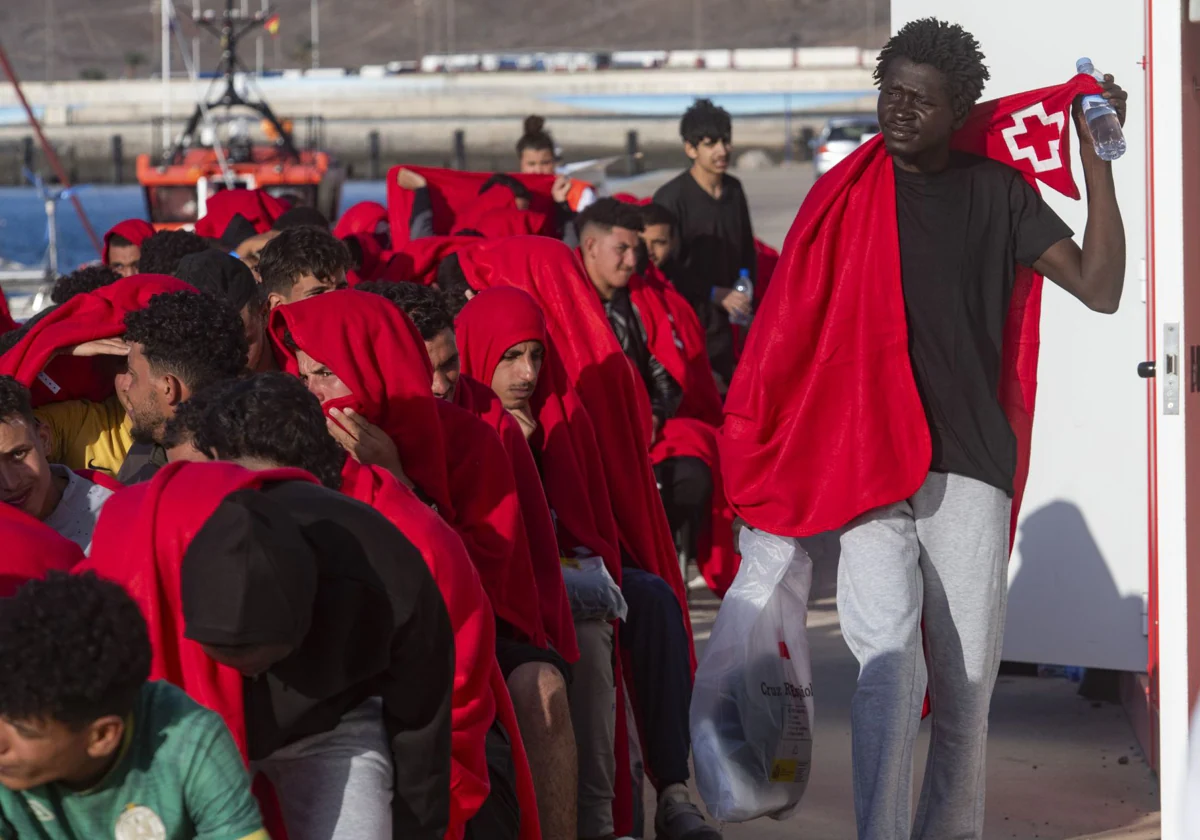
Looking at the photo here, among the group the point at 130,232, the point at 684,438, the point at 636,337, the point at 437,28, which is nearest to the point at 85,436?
the point at 636,337

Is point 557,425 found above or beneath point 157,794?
above

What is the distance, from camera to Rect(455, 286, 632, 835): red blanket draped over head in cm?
485

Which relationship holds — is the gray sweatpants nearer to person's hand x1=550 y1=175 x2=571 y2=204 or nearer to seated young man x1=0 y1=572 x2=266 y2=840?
seated young man x1=0 y1=572 x2=266 y2=840

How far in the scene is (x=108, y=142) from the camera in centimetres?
8194

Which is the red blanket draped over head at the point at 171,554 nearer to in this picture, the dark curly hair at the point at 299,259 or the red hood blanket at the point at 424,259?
the dark curly hair at the point at 299,259

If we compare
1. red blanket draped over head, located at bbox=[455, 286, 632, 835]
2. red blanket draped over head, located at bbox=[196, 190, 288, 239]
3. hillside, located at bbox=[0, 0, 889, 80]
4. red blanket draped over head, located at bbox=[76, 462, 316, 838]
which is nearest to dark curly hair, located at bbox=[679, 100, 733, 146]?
red blanket draped over head, located at bbox=[196, 190, 288, 239]

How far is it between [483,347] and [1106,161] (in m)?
1.65

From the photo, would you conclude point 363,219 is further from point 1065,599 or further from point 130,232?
point 1065,599

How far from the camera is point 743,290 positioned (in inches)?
333

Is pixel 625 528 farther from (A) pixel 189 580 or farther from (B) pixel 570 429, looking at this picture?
(A) pixel 189 580

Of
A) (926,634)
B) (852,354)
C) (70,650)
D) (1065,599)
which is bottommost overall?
(1065,599)

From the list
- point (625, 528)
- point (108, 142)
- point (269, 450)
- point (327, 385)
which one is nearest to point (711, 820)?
point (625, 528)

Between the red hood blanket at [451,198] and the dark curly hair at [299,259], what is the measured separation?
3.03m

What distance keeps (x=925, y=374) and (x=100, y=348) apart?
1.94 m
